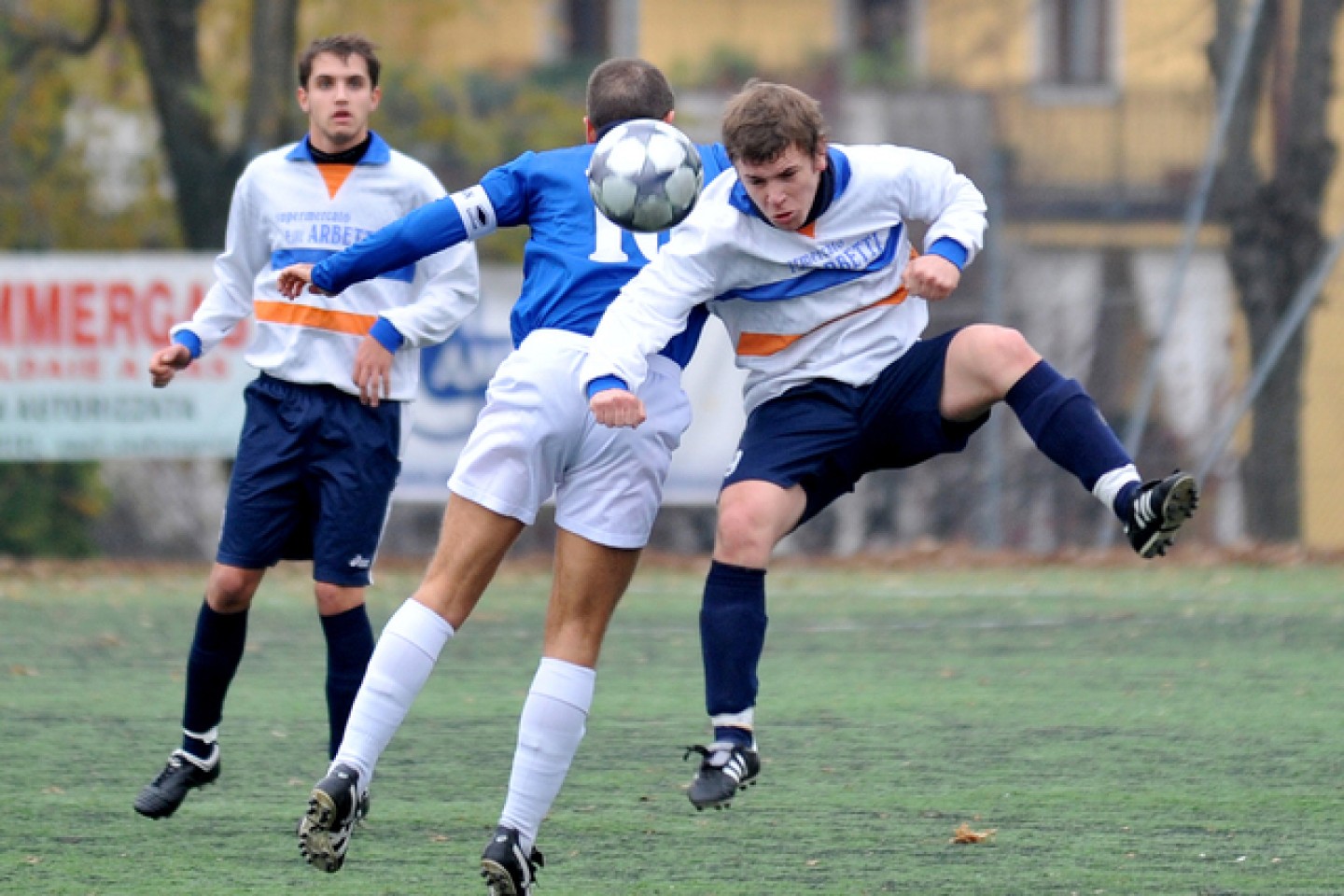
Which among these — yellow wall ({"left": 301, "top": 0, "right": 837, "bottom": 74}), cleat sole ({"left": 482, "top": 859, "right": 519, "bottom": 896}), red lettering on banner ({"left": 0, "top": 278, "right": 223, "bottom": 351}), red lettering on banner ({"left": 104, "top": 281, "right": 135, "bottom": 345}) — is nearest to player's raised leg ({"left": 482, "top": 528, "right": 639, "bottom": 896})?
cleat sole ({"left": 482, "top": 859, "right": 519, "bottom": 896})

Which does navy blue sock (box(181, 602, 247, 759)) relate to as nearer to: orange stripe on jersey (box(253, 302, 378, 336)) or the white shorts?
orange stripe on jersey (box(253, 302, 378, 336))

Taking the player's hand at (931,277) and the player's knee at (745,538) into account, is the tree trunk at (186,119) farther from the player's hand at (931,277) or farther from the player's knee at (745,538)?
the player's hand at (931,277)

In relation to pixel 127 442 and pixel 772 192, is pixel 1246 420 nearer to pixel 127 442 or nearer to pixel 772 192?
pixel 127 442

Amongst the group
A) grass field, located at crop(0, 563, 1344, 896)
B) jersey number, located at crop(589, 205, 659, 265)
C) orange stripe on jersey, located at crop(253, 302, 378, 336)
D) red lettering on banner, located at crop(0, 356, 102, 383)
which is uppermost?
jersey number, located at crop(589, 205, 659, 265)

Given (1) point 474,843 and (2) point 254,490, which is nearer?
(1) point 474,843

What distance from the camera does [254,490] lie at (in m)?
6.27

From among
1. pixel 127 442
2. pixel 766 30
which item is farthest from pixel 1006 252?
Result: pixel 766 30

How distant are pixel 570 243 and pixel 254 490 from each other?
1.55m

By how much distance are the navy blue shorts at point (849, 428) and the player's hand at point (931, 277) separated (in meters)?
0.33

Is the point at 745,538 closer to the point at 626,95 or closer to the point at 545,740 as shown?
the point at 545,740

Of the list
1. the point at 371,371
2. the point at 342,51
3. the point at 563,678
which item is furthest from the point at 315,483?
the point at 563,678

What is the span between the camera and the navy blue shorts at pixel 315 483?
6227 mm

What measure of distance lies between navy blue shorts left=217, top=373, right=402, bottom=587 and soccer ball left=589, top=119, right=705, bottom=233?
148cm

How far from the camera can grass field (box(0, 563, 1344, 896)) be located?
208 inches
